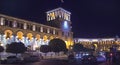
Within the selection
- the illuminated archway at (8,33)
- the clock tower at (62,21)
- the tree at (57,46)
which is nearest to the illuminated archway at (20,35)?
the illuminated archway at (8,33)

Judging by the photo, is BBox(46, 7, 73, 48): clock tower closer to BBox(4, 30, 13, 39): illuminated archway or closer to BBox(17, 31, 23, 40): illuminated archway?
BBox(17, 31, 23, 40): illuminated archway

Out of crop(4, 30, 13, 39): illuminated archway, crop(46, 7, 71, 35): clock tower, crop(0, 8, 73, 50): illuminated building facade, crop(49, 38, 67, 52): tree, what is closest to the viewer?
crop(49, 38, 67, 52): tree

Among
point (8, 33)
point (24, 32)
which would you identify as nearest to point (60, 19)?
point (24, 32)

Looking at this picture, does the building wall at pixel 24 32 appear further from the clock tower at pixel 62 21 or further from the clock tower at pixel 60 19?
the clock tower at pixel 60 19

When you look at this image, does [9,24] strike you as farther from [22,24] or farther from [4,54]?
[4,54]

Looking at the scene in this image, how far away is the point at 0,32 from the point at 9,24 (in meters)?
7.11

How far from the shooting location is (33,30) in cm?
9500

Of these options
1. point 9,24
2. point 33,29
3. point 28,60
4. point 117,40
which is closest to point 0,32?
point 9,24

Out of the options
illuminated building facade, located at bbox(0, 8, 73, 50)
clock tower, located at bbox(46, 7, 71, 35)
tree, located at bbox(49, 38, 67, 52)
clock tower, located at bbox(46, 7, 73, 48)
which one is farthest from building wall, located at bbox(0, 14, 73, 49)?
tree, located at bbox(49, 38, 67, 52)

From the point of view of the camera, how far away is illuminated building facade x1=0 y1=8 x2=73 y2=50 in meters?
80.8

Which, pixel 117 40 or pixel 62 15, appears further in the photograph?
pixel 117 40

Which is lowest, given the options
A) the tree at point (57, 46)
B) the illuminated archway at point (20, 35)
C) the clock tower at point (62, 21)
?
the tree at point (57, 46)

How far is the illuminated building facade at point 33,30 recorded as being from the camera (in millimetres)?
80750

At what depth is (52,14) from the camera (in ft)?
384
